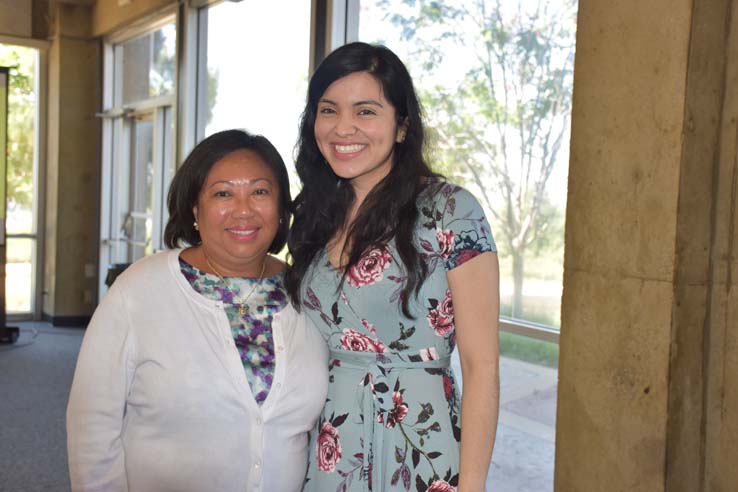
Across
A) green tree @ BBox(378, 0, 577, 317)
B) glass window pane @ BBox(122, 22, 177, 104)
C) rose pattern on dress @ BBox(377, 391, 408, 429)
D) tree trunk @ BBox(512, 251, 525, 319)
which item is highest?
glass window pane @ BBox(122, 22, 177, 104)

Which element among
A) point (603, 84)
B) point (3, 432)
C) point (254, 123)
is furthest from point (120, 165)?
point (603, 84)

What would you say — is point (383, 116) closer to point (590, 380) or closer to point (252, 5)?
point (590, 380)

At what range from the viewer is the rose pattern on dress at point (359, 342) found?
1.70 m

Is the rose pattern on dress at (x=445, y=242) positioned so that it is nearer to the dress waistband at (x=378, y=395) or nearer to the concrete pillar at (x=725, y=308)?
the dress waistband at (x=378, y=395)

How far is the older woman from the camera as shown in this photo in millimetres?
1673

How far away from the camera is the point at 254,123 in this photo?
5.62m

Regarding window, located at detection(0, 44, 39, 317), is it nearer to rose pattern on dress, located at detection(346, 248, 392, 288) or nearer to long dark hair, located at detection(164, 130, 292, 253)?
long dark hair, located at detection(164, 130, 292, 253)

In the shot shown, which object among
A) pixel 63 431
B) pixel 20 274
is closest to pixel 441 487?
pixel 63 431

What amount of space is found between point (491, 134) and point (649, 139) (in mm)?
1436

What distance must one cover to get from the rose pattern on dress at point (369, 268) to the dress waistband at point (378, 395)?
0.55ft

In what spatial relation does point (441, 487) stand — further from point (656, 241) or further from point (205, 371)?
point (656, 241)

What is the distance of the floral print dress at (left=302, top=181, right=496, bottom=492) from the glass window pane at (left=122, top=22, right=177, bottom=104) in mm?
5717

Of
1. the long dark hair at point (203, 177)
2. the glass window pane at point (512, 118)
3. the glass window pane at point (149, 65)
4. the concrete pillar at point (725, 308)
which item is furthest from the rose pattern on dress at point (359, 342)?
the glass window pane at point (149, 65)

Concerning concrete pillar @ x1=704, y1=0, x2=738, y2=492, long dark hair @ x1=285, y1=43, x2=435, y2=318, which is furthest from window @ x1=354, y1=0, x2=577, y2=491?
long dark hair @ x1=285, y1=43, x2=435, y2=318
